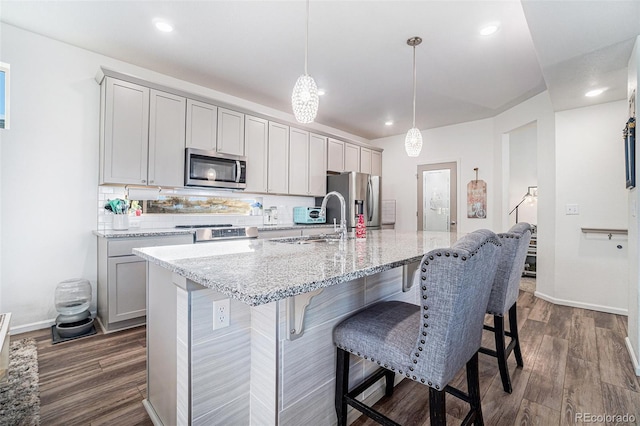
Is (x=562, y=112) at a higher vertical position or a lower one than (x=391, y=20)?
lower

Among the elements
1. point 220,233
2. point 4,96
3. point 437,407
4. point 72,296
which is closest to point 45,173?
point 4,96

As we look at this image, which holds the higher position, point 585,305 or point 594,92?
point 594,92

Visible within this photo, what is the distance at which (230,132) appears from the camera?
11.8ft

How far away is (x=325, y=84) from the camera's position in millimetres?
3500

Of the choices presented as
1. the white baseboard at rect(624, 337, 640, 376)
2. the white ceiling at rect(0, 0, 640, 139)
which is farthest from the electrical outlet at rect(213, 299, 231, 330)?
the white baseboard at rect(624, 337, 640, 376)

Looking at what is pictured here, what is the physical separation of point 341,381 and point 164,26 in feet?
9.56

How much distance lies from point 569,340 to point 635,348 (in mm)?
468

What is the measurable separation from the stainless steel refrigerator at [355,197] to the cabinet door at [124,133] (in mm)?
2677

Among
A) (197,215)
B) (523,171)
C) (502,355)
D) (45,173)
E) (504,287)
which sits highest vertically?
(523,171)

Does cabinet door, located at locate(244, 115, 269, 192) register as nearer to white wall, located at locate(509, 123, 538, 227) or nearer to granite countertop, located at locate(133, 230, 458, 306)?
granite countertop, located at locate(133, 230, 458, 306)

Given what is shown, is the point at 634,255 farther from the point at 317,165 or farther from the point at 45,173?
the point at 45,173

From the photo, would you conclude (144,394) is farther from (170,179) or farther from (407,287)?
(170,179)

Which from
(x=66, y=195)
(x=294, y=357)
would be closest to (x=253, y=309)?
(x=294, y=357)

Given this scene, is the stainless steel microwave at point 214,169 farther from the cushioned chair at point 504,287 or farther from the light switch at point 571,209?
the light switch at point 571,209
